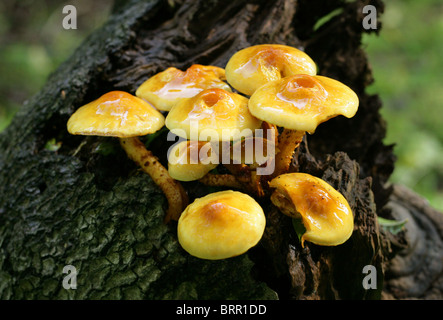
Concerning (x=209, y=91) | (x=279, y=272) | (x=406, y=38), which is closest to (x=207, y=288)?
(x=279, y=272)

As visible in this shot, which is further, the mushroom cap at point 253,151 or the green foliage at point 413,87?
the green foliage at point 413,87

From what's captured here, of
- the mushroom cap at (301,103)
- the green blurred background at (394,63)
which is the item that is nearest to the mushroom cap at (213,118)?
the mushroom cap at (301,103)

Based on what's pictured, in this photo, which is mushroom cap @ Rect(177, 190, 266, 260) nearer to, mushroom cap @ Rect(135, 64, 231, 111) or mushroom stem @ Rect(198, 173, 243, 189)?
mushroom stem @ Rect(198, 173, 243, 189)

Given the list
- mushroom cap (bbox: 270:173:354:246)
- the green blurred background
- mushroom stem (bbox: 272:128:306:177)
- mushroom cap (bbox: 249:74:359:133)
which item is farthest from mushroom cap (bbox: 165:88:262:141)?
the green blurred background

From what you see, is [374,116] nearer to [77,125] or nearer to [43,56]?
[77,125]

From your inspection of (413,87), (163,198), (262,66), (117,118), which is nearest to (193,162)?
(163,198)

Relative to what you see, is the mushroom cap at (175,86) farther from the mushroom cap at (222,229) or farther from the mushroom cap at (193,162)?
the mushroom cap at (222,229)
